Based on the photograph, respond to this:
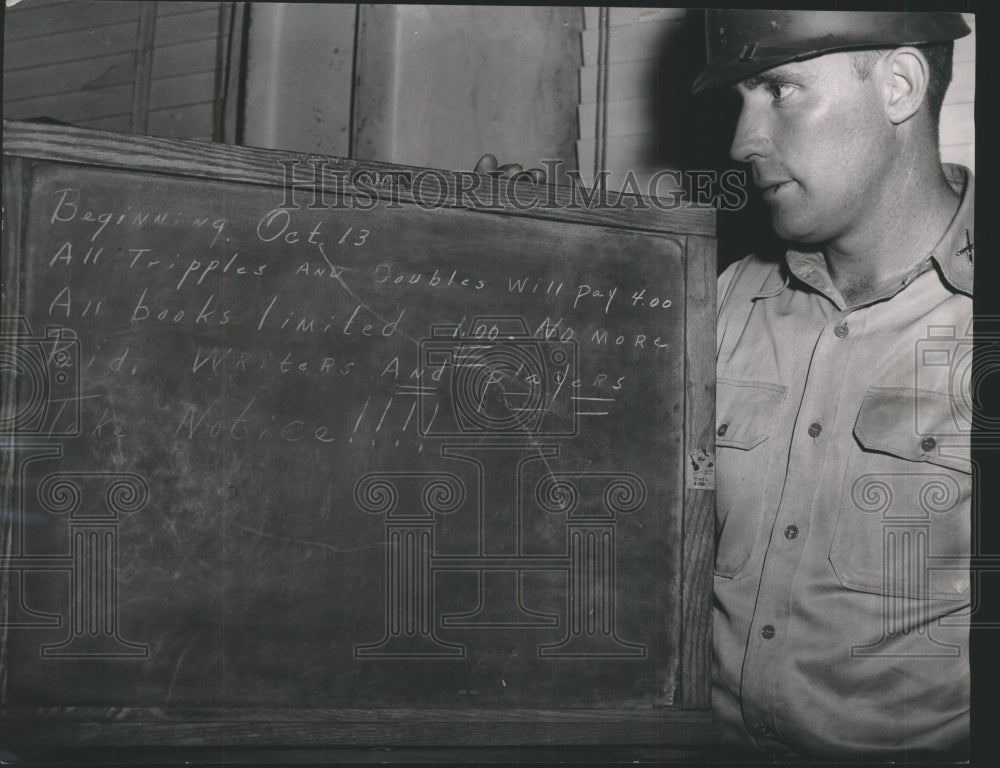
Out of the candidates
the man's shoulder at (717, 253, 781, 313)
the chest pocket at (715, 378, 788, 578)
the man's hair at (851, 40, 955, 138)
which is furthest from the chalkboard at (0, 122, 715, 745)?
the man's hair at (851, 40, 955, 138)

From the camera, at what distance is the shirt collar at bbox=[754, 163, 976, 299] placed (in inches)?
76.5

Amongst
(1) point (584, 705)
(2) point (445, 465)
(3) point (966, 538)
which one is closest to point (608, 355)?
(2) point (445, 465)

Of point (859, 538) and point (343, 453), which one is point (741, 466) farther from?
point (343, 453)

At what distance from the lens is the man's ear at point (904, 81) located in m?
1.94

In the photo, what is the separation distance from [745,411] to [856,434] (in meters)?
0.22

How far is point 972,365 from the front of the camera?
1995 mm

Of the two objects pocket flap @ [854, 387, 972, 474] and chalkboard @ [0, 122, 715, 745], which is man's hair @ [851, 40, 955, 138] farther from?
pocket flap @ [854, 387, 972, 474]

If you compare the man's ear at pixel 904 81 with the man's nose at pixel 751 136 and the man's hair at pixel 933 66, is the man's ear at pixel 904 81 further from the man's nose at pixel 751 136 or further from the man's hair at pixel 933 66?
the man's nose at pixel 751 136

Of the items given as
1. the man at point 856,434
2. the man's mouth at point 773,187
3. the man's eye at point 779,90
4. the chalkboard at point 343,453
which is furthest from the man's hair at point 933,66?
the chalkboard at point 343,453

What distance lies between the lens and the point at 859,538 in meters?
1.92

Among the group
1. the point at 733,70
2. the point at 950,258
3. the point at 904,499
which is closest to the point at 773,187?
the point at 733,70

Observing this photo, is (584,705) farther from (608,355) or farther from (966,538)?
(966,538)

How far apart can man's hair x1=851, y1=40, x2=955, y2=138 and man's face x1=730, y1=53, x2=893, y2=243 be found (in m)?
0.02

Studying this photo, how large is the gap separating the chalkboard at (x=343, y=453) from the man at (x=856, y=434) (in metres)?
0.14
